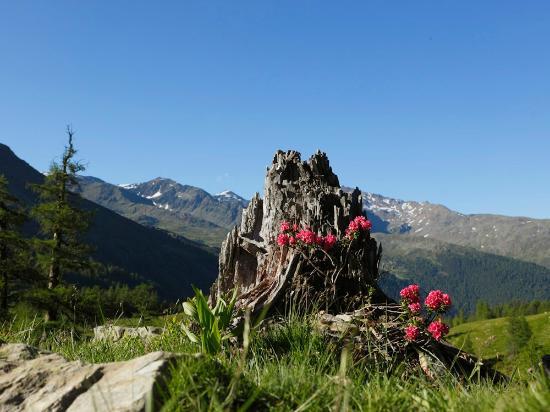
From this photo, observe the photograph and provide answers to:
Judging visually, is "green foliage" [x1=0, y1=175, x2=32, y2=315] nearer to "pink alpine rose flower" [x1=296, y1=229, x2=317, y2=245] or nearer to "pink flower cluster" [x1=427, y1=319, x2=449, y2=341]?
"pink alpine rose flower" [x1=296, y1=229, x2=317, y2=245]

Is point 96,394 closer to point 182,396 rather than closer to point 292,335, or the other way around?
point 182,396

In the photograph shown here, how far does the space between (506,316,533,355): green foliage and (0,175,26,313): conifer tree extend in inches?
5602

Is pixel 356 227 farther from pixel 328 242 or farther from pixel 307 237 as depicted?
Answer: pixel 307 237

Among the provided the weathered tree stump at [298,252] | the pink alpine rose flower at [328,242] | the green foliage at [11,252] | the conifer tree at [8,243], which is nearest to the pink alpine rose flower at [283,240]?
the weathered tree stump at [298,252]

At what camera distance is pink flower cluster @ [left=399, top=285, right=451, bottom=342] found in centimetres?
945

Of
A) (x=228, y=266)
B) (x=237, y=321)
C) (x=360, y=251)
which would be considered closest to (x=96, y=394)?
(x=237, y=321)

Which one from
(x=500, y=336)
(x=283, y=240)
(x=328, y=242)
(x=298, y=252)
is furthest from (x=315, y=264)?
(x=500, y=336)

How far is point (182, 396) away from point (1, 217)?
4065cm

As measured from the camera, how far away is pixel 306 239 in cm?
1172

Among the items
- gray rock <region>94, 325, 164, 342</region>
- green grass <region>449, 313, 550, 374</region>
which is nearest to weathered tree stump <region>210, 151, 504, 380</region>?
gray rock <region>94, 325, 164, 342</region>

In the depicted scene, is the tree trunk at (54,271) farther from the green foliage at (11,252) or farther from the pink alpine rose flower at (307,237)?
the pink alpine rose flower at (307,237)

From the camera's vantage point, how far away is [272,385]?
4.04m

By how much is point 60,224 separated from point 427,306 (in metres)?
36.7

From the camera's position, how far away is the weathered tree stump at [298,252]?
38.7 ft
